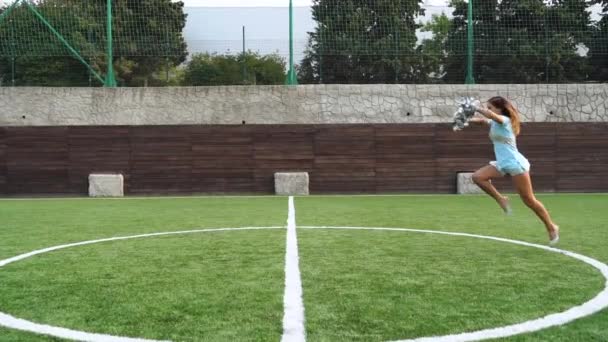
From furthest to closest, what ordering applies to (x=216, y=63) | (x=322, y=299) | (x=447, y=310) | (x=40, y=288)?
1. (x=216, y=63)
2. (x=40, y=288)
3. (x=322, y=299)
4. (x=447, y=310)

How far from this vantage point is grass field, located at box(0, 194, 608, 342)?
351cm

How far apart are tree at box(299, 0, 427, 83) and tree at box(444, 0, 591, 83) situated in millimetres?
1446

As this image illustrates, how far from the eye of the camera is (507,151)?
7.02 meters

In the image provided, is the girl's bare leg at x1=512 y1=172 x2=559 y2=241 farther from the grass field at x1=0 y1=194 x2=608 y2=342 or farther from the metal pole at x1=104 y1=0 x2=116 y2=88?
the metal pole at x1=104 y1=0 x2=116 y2=88

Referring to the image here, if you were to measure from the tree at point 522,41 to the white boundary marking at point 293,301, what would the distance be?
1371cm

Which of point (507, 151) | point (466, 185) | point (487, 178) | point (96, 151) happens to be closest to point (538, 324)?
point (507, 151)

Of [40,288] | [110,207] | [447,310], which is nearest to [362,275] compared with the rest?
[447,310]

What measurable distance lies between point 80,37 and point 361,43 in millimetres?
8845

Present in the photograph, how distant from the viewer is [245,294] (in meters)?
4.35

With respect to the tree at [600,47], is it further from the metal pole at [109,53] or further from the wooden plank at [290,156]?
the metal pole at [109,53]

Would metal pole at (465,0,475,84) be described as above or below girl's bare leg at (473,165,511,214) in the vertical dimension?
above

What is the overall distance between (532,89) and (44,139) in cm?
1608

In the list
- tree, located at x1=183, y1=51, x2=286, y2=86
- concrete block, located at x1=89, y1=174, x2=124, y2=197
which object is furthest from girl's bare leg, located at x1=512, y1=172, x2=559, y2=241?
concrete block, located at x1=89, y1=174, x2=124, y2=197

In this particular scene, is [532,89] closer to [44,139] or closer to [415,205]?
[415,205]
